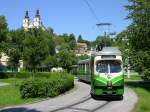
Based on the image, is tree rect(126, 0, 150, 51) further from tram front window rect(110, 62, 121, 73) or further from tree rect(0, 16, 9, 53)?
tree rect(0, 16, 9, 53)

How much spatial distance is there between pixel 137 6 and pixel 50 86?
21543 mm

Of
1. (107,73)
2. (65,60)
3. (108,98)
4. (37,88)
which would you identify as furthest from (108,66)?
(65,60)

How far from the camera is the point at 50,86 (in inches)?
1127

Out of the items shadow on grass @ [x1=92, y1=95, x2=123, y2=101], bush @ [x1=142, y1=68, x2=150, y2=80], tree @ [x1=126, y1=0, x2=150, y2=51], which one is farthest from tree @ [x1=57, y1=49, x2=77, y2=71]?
shadow on grass @ [x1=92, y1=95, x2=123, y2=101]

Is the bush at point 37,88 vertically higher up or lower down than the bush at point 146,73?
lower down

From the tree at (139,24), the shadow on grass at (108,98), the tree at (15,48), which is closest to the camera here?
the shadow on grass at (108,98)

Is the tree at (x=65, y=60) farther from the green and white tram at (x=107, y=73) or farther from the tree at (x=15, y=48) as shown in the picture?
the green and white tram at (x=107, y=73)

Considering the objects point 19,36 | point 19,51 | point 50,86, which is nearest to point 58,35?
point 19,36

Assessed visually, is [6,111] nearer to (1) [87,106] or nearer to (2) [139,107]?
(1) [87,106]

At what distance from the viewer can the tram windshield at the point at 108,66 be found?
86.5ft

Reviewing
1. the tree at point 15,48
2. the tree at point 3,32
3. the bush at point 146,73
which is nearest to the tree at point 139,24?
the bush at point 146,73

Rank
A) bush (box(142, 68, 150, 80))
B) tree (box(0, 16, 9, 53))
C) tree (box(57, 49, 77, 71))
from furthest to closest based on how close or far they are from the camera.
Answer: tree (box(57, 49, 77, 71)) < tree (box(0, 16, 9, 53)) < bush (box(142, 68, 150, 80))

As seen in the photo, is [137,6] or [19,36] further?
[19,36]

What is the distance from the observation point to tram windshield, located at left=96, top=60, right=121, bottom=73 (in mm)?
26377
